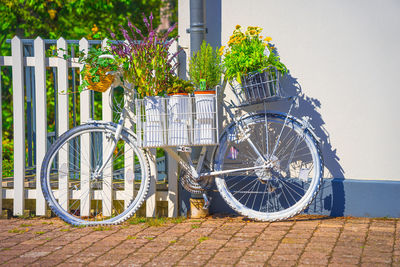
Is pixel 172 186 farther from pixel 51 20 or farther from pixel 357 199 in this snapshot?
pixel 51 20

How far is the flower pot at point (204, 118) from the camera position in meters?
5.24

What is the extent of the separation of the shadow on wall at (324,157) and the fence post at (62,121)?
207 centimetres

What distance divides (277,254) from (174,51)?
222 cm

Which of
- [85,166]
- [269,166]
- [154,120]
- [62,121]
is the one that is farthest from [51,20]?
[269,166]

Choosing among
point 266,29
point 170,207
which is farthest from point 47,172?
point 266,29

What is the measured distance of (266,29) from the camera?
575 centimetres

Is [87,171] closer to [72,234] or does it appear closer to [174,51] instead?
[72,234]

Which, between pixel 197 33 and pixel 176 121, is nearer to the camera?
pixel 176 121

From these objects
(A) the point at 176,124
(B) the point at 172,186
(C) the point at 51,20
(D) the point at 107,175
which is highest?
(C) the point at 51,20

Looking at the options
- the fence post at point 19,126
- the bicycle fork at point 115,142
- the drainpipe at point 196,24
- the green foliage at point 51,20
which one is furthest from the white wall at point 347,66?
the green foliage at point 51,20

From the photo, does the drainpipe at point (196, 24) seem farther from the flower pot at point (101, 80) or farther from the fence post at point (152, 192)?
the fence post at point (152, 192)

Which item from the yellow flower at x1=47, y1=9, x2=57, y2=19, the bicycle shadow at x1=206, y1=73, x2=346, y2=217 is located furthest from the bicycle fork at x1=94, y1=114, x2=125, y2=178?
the yellow flower at x1=47, y1=9, x2=57, y2=19

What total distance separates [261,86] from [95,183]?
1954 mm

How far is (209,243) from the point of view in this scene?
470 centimetres
